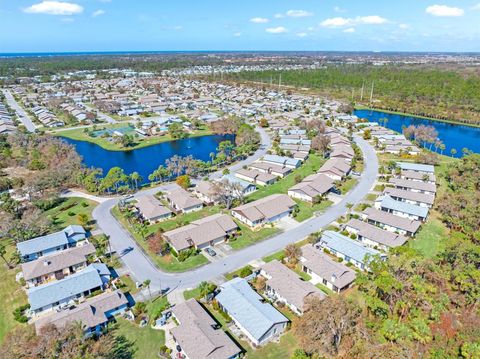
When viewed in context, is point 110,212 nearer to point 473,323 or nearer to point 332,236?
point 332,236

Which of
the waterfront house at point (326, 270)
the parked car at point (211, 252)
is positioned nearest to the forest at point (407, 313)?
the waterfront house at point (326, 270)

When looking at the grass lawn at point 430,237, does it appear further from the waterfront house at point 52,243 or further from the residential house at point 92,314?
the waterfront house at point 52,243

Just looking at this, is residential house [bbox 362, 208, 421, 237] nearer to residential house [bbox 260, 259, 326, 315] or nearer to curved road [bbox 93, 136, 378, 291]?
curved road [bbox 93, 136, 378, 291]

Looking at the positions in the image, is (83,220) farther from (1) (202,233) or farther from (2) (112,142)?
(2) (112,142)

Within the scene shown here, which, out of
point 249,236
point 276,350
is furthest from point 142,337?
point 249,236

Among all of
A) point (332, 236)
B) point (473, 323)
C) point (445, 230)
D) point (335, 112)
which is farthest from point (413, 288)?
point (335, 112)
